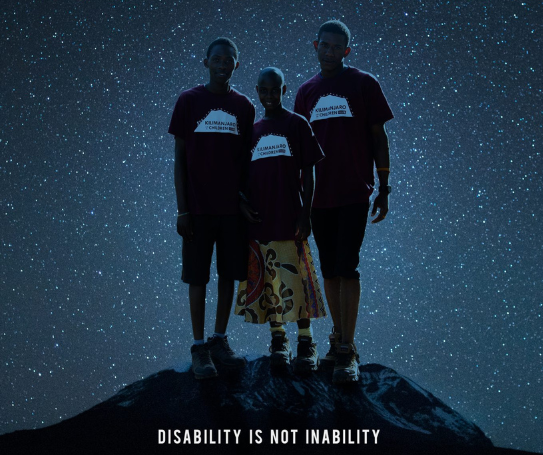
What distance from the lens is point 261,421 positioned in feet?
7.49

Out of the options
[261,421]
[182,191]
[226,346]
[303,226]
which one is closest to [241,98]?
[182,191]

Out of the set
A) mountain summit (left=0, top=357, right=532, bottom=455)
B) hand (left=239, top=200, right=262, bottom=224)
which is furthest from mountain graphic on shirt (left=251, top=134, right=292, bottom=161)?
mountain summit (left=0, top=357, right=532, bottom=455)

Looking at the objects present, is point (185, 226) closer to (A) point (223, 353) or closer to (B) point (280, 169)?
(B) point (280, 169)

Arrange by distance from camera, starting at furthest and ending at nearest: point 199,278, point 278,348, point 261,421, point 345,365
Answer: point 278,348, point 199,278, point 345,365, point 261,421

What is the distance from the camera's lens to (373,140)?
256cm

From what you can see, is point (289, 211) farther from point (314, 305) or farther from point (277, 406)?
point (277, 406)

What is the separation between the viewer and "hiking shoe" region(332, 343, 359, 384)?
96.8 inches

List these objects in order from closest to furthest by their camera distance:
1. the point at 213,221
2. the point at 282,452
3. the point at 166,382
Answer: the point at 282,452 → the point at 213,221 → the point at 166,382

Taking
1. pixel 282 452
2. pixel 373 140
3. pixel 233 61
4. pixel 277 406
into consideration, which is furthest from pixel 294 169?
pixel 282 452

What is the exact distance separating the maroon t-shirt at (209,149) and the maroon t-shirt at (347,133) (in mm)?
379

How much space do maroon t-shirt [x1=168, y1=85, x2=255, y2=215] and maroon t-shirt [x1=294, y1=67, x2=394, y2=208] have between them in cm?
38

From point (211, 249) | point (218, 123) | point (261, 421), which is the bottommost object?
point (261, 421)

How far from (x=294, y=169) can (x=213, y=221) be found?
430mm

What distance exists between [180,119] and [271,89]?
425mm
